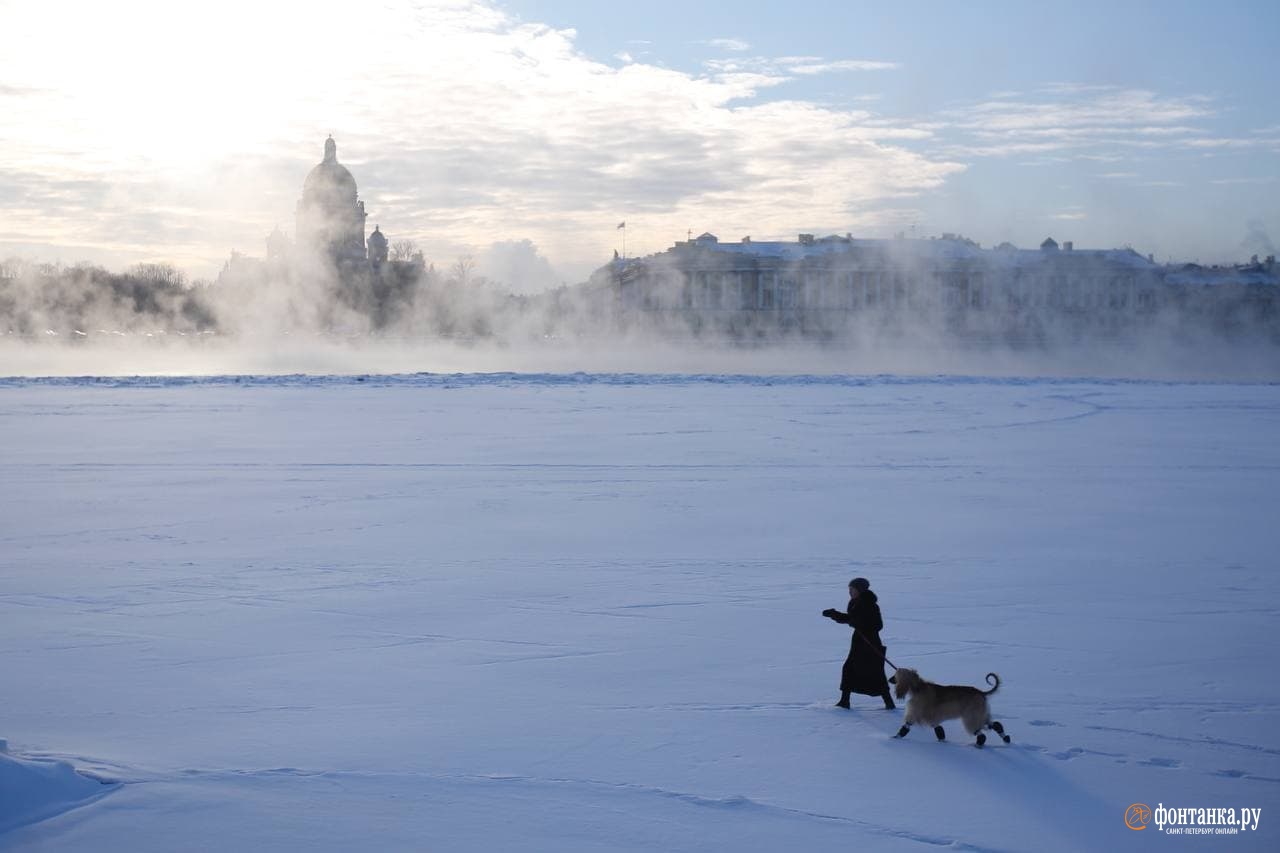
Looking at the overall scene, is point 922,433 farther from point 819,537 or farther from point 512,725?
point 512,725

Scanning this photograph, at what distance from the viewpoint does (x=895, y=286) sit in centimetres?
8306

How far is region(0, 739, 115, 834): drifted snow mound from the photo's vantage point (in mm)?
4086

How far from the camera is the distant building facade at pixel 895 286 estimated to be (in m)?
79.9

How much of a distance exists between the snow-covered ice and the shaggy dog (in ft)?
0.39

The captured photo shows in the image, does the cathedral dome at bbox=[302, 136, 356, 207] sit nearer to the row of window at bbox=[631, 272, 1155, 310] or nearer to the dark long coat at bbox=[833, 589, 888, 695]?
the row of window at bbox=[631, 272, 1155, 310]

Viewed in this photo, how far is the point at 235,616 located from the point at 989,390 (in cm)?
2848

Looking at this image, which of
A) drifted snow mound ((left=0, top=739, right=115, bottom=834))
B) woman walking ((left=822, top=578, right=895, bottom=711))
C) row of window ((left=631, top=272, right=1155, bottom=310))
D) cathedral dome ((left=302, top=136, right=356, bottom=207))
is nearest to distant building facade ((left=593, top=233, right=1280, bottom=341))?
row of window ((left=631, top=272, right=1155, bottom=310))

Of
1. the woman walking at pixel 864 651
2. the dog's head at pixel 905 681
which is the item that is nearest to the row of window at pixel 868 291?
the woman walking at pixel 864 651

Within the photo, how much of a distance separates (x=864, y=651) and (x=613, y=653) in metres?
1.41

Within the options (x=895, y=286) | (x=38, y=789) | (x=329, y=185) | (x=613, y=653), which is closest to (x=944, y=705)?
(x=613, y=653)

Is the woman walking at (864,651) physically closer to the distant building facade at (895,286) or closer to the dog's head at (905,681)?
the dog's head at (905,681)

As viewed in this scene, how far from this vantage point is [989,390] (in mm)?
32438

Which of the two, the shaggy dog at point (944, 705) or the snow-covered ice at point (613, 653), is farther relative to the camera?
the shaggy dog at point (944, 705)

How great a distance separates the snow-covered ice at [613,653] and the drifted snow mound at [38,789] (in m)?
0.01
